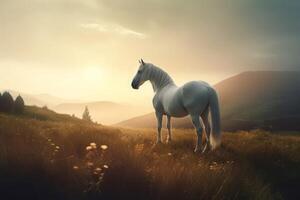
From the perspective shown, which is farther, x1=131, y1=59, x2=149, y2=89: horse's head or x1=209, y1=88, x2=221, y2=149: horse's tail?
x1=131, y1=59, x2=149, y2=89: horse's head

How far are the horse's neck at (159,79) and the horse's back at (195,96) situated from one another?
2043 mm

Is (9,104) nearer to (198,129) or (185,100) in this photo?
(185,100)

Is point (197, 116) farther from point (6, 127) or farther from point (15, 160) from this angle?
point (15, 160)

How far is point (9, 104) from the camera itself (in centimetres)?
3881

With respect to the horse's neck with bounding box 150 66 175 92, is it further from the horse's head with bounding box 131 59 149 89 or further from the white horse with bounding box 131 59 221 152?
the horse's head with bounding box 131 59 149 89

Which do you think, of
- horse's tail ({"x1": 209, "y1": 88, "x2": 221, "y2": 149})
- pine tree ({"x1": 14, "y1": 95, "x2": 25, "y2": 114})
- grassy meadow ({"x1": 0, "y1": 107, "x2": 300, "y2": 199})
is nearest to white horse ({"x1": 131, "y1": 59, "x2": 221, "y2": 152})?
horse's tail ({"x1": 209, "y1": 88, "x2": 221, "y2": 149})

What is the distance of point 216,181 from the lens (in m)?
5.73

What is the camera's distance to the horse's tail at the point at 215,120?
10625 mm

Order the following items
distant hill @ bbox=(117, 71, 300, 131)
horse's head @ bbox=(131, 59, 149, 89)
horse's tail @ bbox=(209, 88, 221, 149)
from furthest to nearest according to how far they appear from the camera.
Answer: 1. distant hill @ bbox=(117, 71, 300, 131)
2. horse's head @ bbox=(131, 59, 149, 89)
3. horse's tail @ bbox=(209, 88, 221, 149)

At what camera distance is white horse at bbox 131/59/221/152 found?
437 inches

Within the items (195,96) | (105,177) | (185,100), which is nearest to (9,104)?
(185,100)

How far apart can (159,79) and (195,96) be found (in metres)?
2.75

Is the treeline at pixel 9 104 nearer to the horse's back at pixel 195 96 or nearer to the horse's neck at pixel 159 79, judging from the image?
the horse's neck at pixel 159 79

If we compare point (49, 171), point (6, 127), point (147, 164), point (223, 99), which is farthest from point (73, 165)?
point (223, 99)
